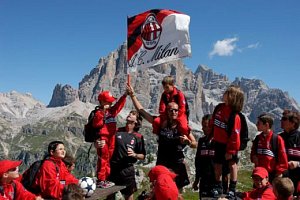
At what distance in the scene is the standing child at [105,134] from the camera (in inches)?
471

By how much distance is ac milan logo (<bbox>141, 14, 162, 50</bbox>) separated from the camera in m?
12.9

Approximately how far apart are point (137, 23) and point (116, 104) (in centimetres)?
293

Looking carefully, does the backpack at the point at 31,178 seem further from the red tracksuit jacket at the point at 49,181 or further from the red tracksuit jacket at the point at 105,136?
the red tracksuit jacket at the point at 105,136

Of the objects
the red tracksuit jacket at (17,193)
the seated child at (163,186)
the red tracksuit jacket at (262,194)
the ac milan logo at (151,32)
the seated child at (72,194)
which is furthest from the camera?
the ac milan logo at (151,32)

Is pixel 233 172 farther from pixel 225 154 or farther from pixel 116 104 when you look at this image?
pixel 116 104

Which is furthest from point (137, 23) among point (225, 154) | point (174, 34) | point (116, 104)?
point (225, 154)

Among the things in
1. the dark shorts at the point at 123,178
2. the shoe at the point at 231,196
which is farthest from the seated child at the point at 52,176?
the shoe at the point at 231,196

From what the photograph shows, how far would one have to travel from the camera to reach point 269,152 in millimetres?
10875

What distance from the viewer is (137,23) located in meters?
13.3

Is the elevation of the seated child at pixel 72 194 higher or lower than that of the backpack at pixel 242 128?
lower

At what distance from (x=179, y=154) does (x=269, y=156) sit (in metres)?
2.52

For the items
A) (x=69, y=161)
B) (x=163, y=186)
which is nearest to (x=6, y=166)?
(x=69, y=161)

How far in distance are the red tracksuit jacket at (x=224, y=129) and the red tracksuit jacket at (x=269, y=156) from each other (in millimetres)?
1207

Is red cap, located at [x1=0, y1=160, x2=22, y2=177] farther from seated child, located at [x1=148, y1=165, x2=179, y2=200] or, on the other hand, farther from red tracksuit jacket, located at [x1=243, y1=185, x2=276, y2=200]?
red tracksuit jacket, located at [x1=243, y1=185, x2=276, y2=200]
